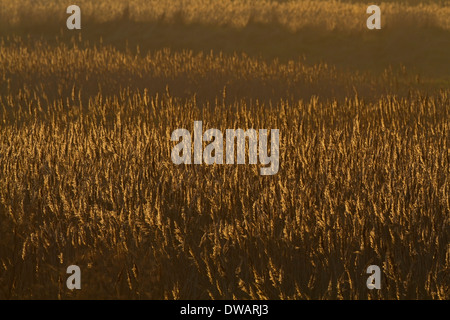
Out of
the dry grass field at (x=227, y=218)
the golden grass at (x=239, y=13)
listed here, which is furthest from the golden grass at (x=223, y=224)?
the golden grass at (x=239, y=13)

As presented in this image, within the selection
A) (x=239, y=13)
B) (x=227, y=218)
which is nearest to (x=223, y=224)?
(x=227, y=218)

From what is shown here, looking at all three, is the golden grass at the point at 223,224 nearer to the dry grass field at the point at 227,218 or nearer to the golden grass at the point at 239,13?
the dry grass field at the point at 227,218

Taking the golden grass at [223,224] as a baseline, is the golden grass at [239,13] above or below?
above

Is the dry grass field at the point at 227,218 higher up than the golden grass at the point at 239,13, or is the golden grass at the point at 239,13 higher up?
the golden grass at the point at 239,13

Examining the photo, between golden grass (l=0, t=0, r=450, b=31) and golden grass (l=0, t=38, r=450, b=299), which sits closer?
golden grass (l=0, t=38, r=450, b=299)

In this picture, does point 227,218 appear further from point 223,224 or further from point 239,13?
point 239,13

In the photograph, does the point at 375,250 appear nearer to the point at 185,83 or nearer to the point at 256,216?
the point at 256,216

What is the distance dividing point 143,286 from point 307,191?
4.59ft

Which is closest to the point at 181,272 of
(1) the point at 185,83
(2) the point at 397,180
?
(2) the point at 397,180

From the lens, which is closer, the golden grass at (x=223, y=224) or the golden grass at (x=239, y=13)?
the golden grass at (x=223, y=224)

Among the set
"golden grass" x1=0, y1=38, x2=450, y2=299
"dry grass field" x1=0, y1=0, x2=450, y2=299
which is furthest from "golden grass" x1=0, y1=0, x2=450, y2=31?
"golden grass" x1=0, y1=38, x2=450, y2=299

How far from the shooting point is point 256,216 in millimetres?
4641

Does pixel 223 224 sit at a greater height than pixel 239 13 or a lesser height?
lesser

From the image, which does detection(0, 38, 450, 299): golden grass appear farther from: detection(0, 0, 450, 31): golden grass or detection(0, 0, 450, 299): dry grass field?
detection(0, 0, 450, 31): golden grass
